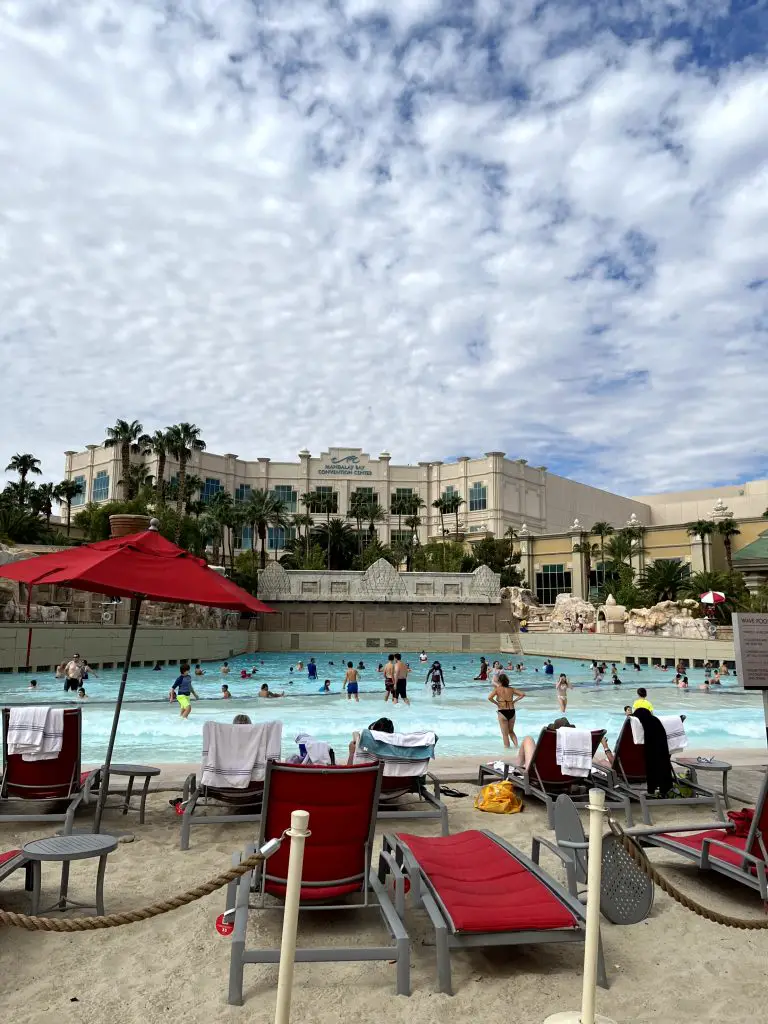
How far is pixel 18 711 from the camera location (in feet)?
20.7

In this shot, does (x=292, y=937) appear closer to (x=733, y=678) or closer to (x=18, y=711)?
(x=18, y=711)

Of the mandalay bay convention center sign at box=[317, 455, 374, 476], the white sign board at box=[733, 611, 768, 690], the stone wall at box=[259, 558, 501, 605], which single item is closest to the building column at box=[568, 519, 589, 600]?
the stone wall at box=[259, 558, 501, 605]

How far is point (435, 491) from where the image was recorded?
8219cm

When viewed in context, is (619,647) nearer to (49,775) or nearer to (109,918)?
(49,775)

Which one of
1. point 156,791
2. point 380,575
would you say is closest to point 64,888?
point 156,791

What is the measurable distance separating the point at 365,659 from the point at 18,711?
4480 cm

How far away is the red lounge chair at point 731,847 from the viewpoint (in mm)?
4375

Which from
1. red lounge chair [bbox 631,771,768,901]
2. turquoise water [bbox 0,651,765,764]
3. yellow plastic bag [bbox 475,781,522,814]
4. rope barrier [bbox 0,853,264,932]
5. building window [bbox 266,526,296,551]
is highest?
building window [bbox 266,526,296,551]

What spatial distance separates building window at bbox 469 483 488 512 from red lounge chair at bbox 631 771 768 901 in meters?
73.3

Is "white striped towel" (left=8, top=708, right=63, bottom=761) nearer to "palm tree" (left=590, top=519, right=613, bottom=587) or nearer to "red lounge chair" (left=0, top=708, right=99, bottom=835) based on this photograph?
"red lounge chair" (left=0, top=708, right=99, bottom=835)

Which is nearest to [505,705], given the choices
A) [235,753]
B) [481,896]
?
[235,753]

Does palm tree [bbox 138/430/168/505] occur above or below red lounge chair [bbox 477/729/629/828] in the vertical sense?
above

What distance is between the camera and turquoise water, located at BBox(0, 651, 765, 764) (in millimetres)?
15367

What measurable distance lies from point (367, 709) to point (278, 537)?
57187 mm
